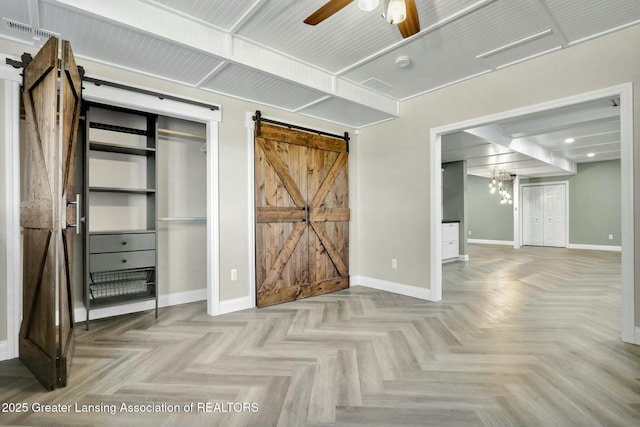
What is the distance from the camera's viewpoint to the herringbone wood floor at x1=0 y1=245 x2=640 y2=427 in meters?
1.78

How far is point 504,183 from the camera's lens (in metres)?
11.0

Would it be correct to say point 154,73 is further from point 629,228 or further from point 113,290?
point 629,228

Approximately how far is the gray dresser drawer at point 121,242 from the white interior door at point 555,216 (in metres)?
11.6

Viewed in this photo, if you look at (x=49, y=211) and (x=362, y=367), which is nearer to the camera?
(x=49, y=211)

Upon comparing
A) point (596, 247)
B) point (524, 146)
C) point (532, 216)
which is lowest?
point (596, 247)

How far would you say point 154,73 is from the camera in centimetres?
309

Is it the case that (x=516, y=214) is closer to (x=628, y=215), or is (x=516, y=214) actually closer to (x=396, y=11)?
(x=628, y=215)

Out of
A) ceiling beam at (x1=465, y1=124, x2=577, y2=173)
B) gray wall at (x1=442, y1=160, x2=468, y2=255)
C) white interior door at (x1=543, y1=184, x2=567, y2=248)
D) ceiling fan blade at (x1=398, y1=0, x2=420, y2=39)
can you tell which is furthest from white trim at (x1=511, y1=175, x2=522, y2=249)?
ceiling fan blade at (x1=398, y1=0, x2=420, y2=39)

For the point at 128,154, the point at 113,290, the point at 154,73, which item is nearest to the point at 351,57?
the point at 154,73

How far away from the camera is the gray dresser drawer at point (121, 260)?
309 cm

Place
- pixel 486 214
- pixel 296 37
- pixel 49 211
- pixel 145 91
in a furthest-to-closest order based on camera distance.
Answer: pixel 486 214, pixel 145 91, pixel 296 37, pixel 49 211

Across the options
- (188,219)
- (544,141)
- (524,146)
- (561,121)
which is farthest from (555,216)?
(188,219)

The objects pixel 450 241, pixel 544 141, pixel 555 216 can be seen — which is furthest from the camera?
pixel 555 216

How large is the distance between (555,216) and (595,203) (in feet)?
3.50
